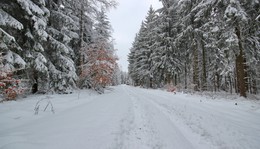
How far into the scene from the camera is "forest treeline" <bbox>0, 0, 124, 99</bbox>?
7.24m

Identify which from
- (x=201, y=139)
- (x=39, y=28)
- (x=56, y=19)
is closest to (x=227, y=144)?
(x=201, y=139)

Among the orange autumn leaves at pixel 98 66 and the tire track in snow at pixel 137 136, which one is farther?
the orange autumn leaves at pixel 98 66

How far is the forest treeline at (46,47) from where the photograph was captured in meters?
7.24

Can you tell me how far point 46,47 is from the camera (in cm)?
1120

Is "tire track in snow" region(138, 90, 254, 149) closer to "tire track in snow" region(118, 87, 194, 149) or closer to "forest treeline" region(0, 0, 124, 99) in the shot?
"tire track in snow" region(118, 87, 194, 149)

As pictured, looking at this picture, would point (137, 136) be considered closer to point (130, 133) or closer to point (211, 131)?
A: point (130, 133)

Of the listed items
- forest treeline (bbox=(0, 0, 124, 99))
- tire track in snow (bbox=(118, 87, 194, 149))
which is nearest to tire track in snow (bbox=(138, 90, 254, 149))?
tire track in snow (bbox=(118, 87, 194, 149))

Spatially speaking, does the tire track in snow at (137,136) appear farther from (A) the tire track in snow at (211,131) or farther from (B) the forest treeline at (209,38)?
(B) the forest treeline at (209,38)

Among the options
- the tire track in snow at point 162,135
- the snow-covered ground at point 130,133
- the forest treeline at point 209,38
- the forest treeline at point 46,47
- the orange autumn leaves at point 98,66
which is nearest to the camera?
the snow-covered ground at point 130,133

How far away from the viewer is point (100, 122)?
4688 millimetres

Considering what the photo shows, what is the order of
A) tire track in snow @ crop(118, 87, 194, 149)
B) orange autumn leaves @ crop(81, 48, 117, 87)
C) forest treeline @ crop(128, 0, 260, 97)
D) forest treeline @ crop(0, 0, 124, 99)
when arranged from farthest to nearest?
orange autumn leaves @ crop(81, 48, 117, 87) → forest treeline @ crop(128, 0, 260, 97) → forest treeline @ crop(0, 0, 124, 99) → tire track in snow @ crop(118, 87, 194, 149)

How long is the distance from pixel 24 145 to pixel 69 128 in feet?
4.08

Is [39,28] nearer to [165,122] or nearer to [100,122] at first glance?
[100,122]

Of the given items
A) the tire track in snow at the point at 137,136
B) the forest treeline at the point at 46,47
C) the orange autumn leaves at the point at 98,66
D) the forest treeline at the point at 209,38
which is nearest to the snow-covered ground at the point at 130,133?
the tire track in snow at the point at 137,136
